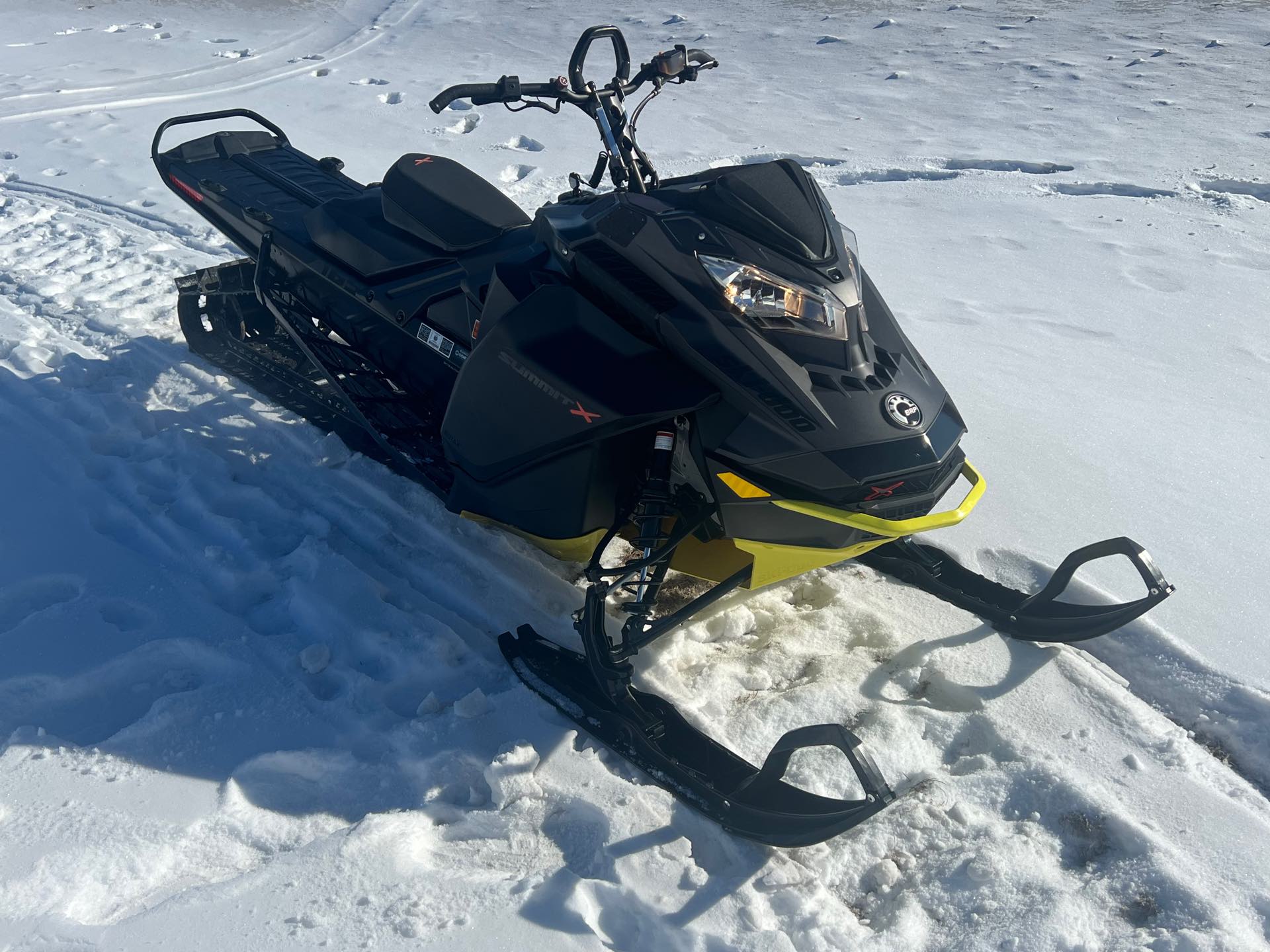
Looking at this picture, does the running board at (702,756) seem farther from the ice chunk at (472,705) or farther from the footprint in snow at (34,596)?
the footprint in snow at (34,596)

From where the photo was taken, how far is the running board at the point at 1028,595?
2607mm

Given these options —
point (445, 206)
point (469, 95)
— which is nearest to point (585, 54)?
point (469, 95)

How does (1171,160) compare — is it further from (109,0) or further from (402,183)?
(109,0)

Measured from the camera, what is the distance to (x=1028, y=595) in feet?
9.45

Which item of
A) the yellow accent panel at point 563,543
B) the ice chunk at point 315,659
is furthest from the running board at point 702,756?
the ice chunk at point 315,659

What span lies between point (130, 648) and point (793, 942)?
1.92 m

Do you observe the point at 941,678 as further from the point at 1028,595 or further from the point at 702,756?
the point at 702,756

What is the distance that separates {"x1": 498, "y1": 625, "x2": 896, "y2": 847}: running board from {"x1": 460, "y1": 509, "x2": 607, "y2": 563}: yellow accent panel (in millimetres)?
260

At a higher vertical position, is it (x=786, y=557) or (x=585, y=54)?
(x=585, y=54)

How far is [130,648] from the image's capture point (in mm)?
2574

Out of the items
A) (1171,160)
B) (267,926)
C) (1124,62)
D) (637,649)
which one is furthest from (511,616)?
(1124,62)

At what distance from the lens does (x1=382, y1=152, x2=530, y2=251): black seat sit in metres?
3.11

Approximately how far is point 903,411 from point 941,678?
0.90m

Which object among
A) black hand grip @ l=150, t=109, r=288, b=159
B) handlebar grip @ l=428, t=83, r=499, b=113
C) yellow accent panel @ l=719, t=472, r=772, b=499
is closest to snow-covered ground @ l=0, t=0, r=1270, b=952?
yellow accent panel @ l=719, t=472, r=772, b=499
